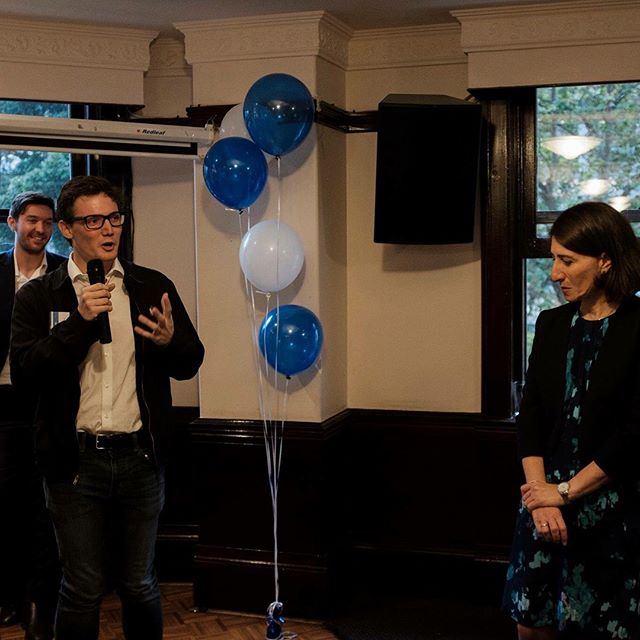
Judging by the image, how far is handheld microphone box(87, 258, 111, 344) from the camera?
256 centimetres

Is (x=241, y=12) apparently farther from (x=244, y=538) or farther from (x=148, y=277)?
(x=244, y=538)

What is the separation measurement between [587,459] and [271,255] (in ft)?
5.61

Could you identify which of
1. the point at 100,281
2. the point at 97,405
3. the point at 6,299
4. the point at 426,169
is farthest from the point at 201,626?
the point at 426,169

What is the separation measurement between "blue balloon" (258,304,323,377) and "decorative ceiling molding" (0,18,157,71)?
1.35 metres

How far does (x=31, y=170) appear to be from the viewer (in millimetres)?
4449

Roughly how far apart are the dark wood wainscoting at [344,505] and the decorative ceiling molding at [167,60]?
5.10 feet

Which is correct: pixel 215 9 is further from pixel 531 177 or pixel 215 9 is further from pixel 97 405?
pixel 97 405

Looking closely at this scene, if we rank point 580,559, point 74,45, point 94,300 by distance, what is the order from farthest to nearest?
1. point 74,45
2. point 94,300
3. point 580,559

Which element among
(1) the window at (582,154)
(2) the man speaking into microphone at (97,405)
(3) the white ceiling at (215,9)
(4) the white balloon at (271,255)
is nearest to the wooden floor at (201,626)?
(2) the man speaking into microphone at (97,405)

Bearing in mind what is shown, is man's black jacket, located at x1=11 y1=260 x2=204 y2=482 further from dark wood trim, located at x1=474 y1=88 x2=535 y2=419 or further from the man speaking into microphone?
dark wood trim, located at x1=474 y1=88 x2=535 y2=419

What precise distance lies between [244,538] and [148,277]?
1629mm

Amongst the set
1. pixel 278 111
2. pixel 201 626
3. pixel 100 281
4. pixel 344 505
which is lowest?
pixel 201 626

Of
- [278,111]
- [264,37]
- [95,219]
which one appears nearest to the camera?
[95,219]

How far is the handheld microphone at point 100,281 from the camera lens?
2.56 meters
